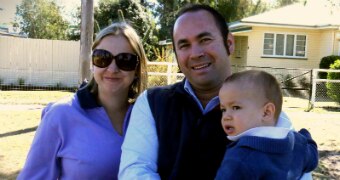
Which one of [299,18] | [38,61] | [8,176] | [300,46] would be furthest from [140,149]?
[299,18]

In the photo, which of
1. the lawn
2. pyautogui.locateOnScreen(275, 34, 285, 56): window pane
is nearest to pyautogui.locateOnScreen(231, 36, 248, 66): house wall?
pyautogui.locateOnScreen(275, 34, 285, 56): window pane

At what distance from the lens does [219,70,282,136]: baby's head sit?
2.27 metres

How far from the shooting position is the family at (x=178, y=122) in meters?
2.27

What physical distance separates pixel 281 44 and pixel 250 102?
2149cm

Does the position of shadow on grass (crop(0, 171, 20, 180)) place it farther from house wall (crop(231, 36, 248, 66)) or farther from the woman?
house wall (crop(231, 36, 248, 66))

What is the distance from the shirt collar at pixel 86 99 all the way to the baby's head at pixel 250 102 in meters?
1.00

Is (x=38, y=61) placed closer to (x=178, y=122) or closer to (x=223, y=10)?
(x=178, y=122)

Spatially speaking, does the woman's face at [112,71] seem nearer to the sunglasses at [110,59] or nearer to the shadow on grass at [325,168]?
the sunglasses at [110,59]

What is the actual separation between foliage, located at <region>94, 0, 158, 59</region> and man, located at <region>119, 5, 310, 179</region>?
65.8ft

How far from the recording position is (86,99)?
2.95 meters

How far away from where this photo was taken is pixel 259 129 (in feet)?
7.30

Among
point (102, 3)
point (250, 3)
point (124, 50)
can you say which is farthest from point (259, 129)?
point (250, 3)

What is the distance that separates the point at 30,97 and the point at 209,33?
507 inches

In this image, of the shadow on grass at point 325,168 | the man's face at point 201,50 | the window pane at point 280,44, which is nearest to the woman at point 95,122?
the man's face at point 201,50
